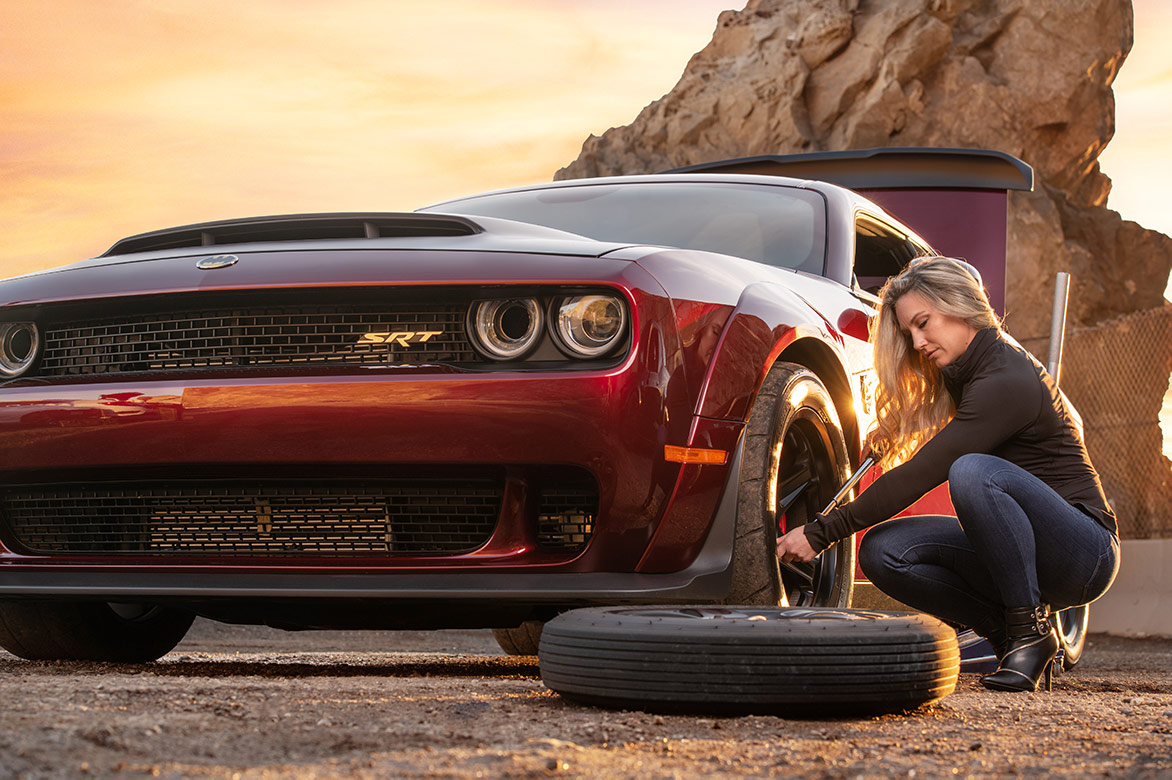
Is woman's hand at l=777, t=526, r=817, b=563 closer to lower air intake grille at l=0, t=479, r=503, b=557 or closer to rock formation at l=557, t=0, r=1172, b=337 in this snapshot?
lower air intake grille at l=0, t=479, r=503, b=557

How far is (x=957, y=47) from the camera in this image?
88.3ft

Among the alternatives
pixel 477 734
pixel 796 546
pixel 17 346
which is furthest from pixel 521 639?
pixel 477 734

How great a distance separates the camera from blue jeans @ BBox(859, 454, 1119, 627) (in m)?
3.39

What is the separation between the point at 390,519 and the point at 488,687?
466mm

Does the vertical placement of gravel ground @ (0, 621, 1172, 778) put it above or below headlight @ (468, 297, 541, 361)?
below

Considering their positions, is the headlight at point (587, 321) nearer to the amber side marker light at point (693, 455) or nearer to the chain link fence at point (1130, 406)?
the amber side marker light at point (693, 455)

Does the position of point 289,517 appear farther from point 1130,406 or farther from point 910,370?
point 1130,406

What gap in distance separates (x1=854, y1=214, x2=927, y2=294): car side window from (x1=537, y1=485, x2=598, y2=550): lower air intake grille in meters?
1.92

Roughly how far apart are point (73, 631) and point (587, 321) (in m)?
2.02

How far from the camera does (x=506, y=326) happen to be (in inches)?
120

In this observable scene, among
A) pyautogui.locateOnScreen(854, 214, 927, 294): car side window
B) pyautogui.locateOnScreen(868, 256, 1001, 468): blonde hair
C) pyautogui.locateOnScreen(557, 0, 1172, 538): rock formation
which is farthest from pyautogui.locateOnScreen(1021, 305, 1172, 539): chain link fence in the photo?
pyautogui.locateOnScreen(557, 0, 1172, 538): rock formation

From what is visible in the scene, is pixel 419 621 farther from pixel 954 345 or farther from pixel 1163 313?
pixel 1163 313

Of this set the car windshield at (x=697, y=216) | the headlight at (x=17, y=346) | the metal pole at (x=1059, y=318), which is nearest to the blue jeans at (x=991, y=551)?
the car windshield at (x=697, y=216)

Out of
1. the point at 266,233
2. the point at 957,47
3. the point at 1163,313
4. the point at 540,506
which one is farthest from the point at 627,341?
the point at 957,47
